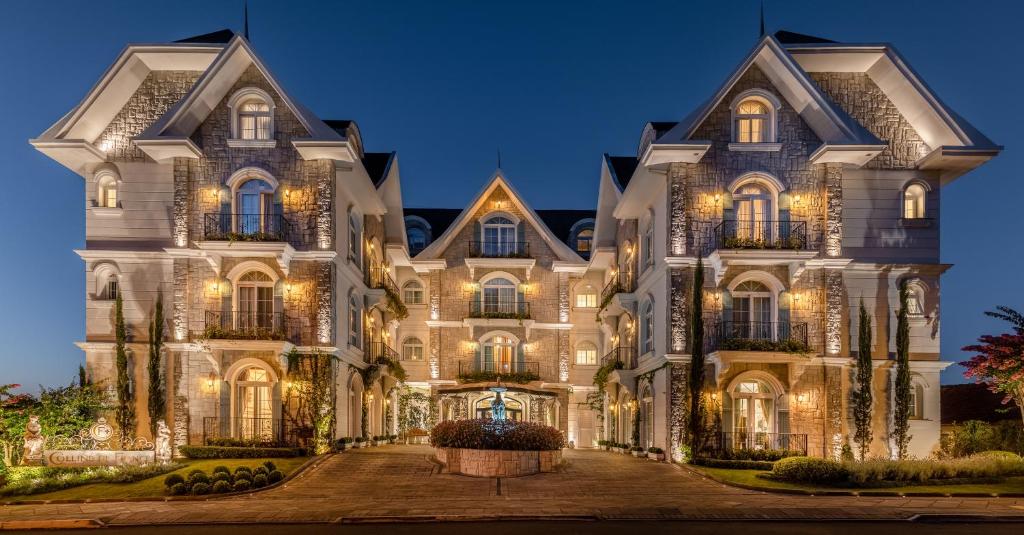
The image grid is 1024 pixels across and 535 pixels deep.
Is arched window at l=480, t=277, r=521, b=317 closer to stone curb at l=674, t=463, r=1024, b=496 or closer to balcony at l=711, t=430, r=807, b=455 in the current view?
balcony at l=711, t=430, r=807, b=455

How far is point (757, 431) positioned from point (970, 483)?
6.38 metres

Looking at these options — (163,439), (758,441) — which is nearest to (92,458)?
(163,439)

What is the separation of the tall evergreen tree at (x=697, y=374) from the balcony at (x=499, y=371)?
41.8ft

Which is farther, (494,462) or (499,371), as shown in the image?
(499,371)

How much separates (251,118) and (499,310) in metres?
15.6

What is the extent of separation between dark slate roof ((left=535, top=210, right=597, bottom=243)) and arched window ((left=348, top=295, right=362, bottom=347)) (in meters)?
13.9

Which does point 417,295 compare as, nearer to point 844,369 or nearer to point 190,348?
point 190,348

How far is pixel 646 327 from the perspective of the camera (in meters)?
29.5

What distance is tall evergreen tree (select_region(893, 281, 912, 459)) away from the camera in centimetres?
2480

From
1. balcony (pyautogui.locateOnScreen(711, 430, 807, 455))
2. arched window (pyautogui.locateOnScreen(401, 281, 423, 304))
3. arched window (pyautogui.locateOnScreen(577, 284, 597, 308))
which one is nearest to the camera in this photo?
balcony (pyautogui.locateOnScreen(711, 430, 807, 455))

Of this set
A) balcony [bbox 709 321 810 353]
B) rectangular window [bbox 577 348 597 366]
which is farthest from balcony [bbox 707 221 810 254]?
rectangular window [bbox 577 348 597 366]

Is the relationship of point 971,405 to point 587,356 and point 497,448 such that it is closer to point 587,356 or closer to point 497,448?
point 587,356

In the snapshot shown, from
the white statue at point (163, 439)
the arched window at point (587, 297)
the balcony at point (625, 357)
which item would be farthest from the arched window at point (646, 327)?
the white statue at point (163, 439)

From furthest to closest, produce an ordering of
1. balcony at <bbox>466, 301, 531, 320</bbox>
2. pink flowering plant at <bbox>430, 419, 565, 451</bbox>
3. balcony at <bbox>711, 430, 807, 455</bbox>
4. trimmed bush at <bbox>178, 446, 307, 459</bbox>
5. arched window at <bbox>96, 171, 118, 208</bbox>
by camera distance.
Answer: balcony at <bbox>466, 301, 531, 320</bbox> → arched window at <bbox>96, 171, 118, 208</bbox> → trimmed bush at <bbox>178, 446, 307, 459</bbox> → balcony at <bbox>711, 430, 807, 455</bbox> → pink flowering plant at <bbox>430, 419, 565, 451</bbox>
